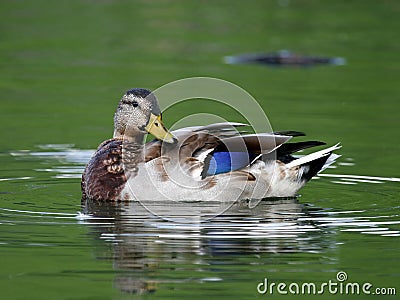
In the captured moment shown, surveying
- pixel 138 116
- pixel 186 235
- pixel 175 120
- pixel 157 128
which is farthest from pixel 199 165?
pixel 175 120

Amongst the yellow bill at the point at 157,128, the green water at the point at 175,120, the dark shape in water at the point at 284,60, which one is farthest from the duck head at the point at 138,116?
the dark shape in water at the point at 284,60

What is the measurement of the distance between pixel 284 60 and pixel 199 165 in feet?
30.3

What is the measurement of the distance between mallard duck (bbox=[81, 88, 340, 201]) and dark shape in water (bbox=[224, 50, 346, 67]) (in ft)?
27.3

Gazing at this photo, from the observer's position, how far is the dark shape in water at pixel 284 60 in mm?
18812

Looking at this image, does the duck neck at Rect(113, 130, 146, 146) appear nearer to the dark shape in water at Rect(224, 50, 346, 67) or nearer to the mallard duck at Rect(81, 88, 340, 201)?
the mallard duck at Rect(81, 88, 340, 201)

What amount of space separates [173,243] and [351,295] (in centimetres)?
157

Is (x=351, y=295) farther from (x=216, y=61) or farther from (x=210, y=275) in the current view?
(x=216, y=61)

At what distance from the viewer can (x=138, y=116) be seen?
10.7m

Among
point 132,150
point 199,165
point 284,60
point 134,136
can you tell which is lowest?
point 199,165

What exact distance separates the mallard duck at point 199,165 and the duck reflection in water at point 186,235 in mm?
127

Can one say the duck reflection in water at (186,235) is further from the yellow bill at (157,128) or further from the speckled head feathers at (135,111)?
the speckled head feathers at (135,111)

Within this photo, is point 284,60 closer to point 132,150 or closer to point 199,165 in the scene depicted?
point 132,150

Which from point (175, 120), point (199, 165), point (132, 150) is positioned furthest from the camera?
point (175, 120)

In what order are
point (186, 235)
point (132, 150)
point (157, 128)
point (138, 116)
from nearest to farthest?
point (186, 235), point (132, 150), point (157, 128), point (138, 116)
